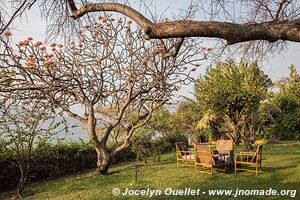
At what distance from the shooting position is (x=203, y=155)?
9180mm

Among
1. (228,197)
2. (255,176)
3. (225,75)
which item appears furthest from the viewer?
(225,75)

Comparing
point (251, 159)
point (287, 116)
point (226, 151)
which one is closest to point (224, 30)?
point (251, 159)

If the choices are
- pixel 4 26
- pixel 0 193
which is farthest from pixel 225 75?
pixel 4 26

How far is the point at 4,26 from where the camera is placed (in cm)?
269

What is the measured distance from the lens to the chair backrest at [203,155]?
878 cm

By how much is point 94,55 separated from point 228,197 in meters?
7.18

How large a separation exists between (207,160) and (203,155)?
0.26m

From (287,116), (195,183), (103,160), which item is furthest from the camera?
(287,116)

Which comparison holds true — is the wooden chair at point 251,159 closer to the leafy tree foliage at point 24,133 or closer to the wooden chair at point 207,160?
the wooden chair at point 207,160

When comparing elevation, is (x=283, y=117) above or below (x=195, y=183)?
above

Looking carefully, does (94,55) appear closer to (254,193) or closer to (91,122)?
(91,122)

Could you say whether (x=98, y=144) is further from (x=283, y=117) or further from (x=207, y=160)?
(x=283, y=117)

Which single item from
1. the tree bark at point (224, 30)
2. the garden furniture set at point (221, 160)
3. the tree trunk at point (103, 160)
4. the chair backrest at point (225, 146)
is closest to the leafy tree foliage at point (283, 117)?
the chair backrest at point (225, 146)

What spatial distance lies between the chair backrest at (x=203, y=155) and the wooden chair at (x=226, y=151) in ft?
2.59
